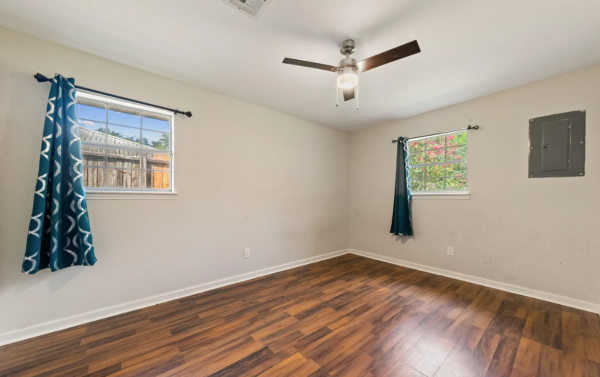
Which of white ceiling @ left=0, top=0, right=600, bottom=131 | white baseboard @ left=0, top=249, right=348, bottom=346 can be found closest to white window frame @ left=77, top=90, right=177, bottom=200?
white ceiling @ left=0, top=0, right=600, bottom=131

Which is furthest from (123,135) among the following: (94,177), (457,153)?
(457,153)

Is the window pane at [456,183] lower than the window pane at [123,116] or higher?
lower

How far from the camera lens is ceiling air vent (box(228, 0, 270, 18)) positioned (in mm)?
1540

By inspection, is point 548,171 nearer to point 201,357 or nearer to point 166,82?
point 201,357

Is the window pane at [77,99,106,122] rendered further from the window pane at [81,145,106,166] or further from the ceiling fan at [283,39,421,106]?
the ceiling fan at [283,39,421,106]

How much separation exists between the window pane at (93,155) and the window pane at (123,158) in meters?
0.05

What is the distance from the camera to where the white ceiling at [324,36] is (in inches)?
62.7

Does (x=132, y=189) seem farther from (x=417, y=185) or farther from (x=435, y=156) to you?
(x=435, y=156)

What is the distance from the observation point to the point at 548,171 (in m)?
2.50

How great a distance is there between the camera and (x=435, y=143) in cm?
348

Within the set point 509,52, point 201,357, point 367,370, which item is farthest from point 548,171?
point 201,357

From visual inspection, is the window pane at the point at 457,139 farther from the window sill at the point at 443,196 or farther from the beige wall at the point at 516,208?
the window sill at the point at 443,196

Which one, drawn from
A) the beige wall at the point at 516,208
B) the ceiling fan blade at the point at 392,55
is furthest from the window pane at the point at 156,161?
the beige wall at the point at 516,208

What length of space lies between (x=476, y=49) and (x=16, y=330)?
14.7 feet
